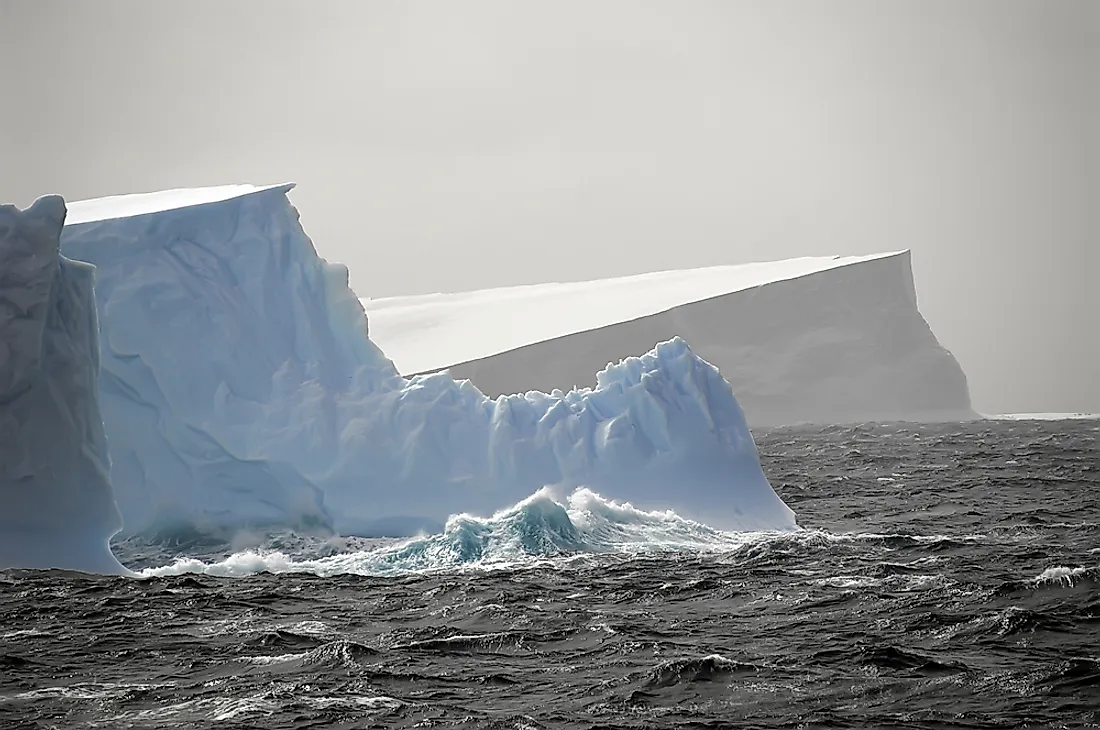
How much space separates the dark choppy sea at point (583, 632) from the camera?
6.65m

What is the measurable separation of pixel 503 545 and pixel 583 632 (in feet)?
11.2

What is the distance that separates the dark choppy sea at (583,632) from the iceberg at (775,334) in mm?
16180

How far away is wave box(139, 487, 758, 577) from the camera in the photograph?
1155 centimetres

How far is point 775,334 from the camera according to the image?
3167 centimetres

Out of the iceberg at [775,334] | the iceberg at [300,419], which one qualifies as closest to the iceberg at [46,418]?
the iceberg at [300,419]

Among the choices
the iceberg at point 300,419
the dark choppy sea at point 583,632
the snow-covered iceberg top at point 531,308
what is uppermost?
the snow-covered iceberg top at point 531,308

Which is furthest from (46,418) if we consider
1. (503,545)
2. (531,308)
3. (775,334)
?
(531,308)

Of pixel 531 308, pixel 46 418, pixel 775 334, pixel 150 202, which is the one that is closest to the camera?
pixel 46 418

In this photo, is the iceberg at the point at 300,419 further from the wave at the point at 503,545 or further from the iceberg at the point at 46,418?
the iceberg at the point at 46,418

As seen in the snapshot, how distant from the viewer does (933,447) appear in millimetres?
24609

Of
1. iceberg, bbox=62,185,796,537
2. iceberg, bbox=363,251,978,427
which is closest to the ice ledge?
iceberg, bbox=62,185,796,537

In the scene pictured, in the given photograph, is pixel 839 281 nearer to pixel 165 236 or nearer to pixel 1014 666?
pixel 165 236

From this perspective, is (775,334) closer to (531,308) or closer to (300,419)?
(531,308)

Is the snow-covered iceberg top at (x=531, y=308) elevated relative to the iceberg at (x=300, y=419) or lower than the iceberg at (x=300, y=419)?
elevated
